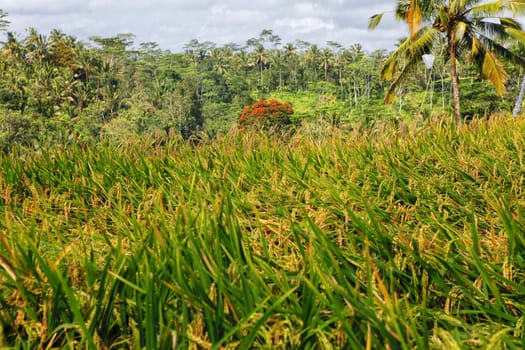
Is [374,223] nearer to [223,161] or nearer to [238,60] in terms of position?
[223,161]

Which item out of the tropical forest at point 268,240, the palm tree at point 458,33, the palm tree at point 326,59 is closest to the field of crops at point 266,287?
the tropical forest at point 268,240

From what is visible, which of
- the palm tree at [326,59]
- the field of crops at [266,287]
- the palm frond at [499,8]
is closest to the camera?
the field of crops at [266,287]

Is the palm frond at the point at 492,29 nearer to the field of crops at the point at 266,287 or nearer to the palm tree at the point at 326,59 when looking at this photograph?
the field of crops at the point at 266,287

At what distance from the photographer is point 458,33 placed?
1789 centimetres

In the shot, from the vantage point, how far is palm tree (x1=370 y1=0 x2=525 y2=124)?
57.5 ft

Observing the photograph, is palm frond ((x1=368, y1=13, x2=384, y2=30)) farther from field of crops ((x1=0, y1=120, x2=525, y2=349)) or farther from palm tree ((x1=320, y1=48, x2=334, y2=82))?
palm tree ((x1=320, y1=48, x2=334, y2=82))

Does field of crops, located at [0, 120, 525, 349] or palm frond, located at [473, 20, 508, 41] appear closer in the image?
field of crops, located at [0, 120, 525, 349]

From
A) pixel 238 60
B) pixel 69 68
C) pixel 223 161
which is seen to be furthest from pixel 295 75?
pixel 223 161

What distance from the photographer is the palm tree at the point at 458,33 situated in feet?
57.5

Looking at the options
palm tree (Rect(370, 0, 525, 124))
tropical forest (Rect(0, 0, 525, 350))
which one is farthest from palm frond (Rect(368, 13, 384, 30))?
tropical forest (Rect(0, 0, 525, 350))

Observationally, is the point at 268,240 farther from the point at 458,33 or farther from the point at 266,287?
the point at 458,33

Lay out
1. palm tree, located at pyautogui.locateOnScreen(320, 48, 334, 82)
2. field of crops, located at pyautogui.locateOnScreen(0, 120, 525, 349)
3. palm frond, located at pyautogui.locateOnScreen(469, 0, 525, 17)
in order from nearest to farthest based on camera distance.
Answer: field of crops, located at pyautogui.locateOnScreen(0, 120, 525, 349) → palm frond, located at pyautogui.locateOnScreen(469, 0, 525, 17) → palm tree, located at pyautogui.locateOnScreen(320, 48, 334, 82)

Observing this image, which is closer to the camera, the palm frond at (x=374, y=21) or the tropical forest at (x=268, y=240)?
the tropical forest at (x=268, y=240)

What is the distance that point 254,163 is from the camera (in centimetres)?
438
